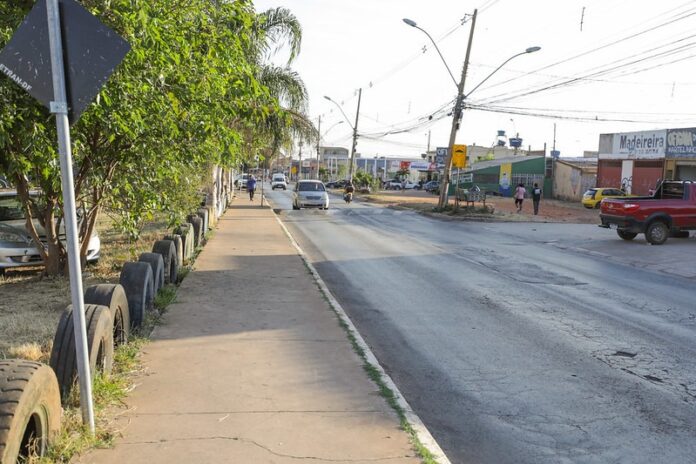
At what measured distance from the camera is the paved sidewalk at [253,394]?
13.1 feet

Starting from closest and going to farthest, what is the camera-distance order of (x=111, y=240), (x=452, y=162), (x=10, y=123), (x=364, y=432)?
(x=364, y=432)
(x=10, y=123)
(x=111, y=240)
(x=452, y=162)

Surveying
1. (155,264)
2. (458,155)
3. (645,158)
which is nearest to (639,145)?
(645,158)

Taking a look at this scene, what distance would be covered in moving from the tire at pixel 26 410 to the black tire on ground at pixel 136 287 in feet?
10.6

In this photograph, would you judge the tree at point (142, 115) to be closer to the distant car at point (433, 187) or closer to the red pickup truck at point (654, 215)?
the red pickup truck at point (654, 215)

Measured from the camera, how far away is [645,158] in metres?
41.9

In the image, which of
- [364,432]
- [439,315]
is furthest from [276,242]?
[364,432]

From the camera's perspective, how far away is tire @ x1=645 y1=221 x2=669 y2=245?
64.8ft

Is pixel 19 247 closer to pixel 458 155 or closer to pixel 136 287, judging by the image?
pixel 136 287

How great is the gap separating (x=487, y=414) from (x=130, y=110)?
16.8ft

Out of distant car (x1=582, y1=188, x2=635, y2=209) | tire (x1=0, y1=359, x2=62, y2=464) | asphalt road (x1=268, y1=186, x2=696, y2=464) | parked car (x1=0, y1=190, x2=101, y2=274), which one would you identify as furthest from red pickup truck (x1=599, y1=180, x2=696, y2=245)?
distant car (x1=582, y1=188, x2=635, y2=209)

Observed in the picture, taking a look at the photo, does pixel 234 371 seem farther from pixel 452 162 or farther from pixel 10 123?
pixel 452 162

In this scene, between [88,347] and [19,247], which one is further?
[19,247]

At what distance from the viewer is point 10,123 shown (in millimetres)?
7188

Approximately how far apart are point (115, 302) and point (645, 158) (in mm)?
42051
